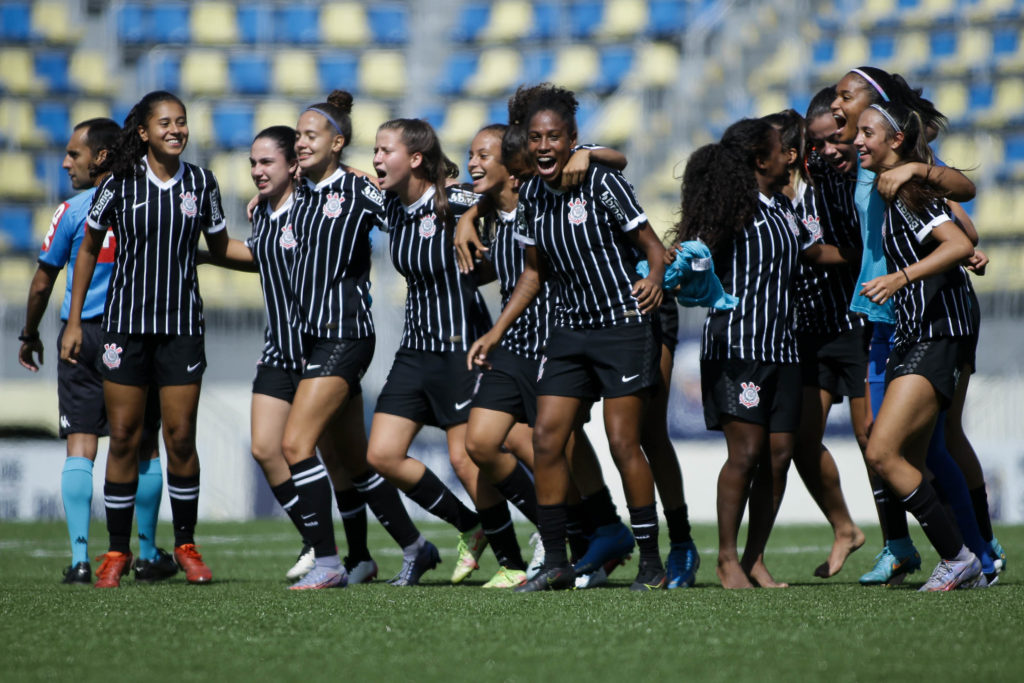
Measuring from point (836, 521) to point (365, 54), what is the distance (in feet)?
48.9

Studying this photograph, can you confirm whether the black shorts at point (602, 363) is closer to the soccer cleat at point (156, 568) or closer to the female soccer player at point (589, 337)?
the female soccer player at point (589, 337)

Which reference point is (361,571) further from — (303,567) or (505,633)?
(505,633)

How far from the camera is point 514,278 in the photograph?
566 centimetres

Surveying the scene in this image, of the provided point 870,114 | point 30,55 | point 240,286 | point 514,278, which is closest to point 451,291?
point 514,278

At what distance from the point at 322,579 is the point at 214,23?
15.7 metres

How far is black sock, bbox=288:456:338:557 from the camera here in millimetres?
5395

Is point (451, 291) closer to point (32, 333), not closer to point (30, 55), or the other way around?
point (32, 333)

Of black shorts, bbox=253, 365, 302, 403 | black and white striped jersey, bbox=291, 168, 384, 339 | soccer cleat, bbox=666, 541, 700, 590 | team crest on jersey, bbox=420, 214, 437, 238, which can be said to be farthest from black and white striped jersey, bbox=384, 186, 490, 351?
soccer cleat, bbox=666, 541, 700, 590

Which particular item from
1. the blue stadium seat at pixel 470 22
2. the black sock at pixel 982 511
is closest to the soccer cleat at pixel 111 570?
the black sock at pixel 982 511

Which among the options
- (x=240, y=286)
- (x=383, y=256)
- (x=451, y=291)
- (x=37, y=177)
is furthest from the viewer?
(x=37, y=177)

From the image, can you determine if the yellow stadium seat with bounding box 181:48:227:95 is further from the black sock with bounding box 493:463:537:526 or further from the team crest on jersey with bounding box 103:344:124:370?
the black sock with bounding box 493:463:537:526

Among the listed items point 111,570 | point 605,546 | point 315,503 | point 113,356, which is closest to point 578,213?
point 605,546

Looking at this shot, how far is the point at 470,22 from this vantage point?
65.0ft

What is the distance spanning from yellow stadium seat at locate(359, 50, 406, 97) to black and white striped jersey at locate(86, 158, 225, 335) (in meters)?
13.7
